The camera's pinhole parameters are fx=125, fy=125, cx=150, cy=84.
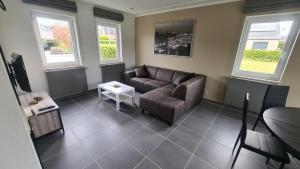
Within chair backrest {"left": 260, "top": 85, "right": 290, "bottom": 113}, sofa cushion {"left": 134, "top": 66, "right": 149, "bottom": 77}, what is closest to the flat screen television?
sofa cushion {"left": 134, "top": 66, "right": 149, "bottom": 77}

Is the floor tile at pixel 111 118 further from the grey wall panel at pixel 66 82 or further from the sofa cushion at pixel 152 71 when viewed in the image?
the sofa cushion at pixel 152 71

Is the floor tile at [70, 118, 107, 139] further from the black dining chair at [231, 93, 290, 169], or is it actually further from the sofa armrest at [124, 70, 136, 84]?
the black dining chair at [231, 93, 290, 169]

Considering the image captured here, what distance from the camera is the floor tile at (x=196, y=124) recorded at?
2.34 metres

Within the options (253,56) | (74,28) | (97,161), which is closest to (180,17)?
(253,56)

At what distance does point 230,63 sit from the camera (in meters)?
2.95

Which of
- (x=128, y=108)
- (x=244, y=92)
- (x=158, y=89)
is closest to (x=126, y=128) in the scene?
(x=128, y=108)

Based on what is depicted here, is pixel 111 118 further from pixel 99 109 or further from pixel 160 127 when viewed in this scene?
A: pixel 160 127

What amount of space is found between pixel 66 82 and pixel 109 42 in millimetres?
1813

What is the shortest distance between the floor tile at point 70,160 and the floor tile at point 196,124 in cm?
175

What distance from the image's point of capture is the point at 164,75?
12.9 ft

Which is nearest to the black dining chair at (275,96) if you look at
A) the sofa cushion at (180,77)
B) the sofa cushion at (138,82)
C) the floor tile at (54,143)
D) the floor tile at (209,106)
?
the floor tile at (209,106)

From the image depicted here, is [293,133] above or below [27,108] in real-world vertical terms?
above

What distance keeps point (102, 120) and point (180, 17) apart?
3337 mm

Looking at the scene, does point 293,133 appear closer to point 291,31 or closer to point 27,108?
point 291,31
